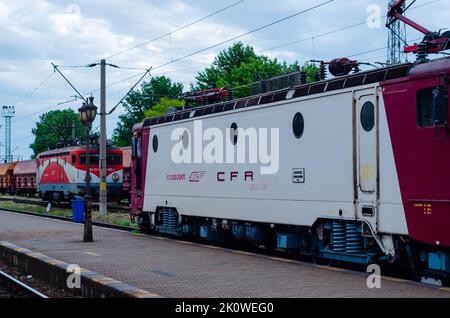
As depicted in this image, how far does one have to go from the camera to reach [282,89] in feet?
47.1

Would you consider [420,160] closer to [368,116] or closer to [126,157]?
[368,116]

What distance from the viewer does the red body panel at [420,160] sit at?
9.99 m

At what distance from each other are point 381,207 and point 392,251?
28.2 inches

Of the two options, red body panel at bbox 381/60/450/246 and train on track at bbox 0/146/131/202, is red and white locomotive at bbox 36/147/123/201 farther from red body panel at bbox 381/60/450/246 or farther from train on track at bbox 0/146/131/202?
red body panel at bbox 381/60/450/246

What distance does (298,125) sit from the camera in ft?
44.1

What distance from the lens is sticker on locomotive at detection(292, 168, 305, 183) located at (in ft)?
43.4

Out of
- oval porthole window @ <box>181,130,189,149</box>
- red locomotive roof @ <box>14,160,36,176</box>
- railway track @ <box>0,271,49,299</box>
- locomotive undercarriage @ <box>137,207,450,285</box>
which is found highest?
red locomotive roof @ <box>14,160,36,176</box>

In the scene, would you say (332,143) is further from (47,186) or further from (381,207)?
(47,186)

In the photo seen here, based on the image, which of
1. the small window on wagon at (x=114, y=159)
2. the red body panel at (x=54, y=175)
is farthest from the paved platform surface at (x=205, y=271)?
the red body panel at (x=54, y=175)

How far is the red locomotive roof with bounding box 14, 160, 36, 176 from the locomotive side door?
45529mm

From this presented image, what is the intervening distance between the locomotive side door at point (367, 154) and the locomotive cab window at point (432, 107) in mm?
929

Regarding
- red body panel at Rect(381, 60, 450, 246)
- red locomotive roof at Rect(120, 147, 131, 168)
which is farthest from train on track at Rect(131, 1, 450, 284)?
red locomotive roof at Rect(120, 147, 131, 168)

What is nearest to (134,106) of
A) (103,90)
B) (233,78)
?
(233,78)

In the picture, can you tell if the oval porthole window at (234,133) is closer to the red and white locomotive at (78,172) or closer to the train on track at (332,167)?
the train on track at (332,167)
